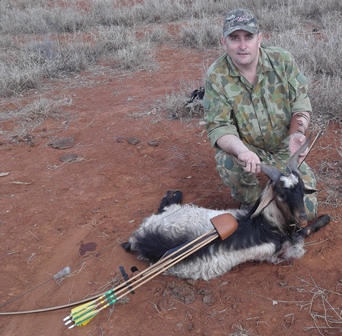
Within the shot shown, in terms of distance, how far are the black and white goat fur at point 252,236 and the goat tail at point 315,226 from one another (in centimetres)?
1

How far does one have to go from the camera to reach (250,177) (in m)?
3.99

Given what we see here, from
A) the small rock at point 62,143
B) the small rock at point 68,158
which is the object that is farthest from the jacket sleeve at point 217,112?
the small rock at point 62,143

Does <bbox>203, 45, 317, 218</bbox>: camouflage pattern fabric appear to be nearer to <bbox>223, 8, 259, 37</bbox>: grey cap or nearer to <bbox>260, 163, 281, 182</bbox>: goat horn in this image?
<bbox>223, 8, 259, 37</bbox>: grey cap

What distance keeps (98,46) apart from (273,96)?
620cm

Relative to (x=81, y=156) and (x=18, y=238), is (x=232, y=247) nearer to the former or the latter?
(x=18, y=238)

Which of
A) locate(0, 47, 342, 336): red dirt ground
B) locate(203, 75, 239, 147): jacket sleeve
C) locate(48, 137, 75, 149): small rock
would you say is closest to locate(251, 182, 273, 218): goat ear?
locate(0, 47, 342, 336): red dirt ground

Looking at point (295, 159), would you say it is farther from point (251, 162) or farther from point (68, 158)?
point (68, 158)

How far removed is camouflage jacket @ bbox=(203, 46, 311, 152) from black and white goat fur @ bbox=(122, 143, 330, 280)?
72cm

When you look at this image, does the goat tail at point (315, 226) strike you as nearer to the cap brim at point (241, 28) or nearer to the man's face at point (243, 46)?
the man's face at point (243, 46)

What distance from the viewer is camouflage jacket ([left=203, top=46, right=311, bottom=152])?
3840mm

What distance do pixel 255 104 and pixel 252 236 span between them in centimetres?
122

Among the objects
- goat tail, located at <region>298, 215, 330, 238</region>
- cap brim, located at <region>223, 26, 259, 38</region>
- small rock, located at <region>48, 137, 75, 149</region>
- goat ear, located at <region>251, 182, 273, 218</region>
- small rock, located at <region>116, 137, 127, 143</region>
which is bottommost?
small rock, located at <region>48, 137, 75, 149</region>

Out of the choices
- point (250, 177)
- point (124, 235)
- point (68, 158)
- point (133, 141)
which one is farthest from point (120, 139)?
point (250, 177)

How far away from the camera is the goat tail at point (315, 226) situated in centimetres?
371
